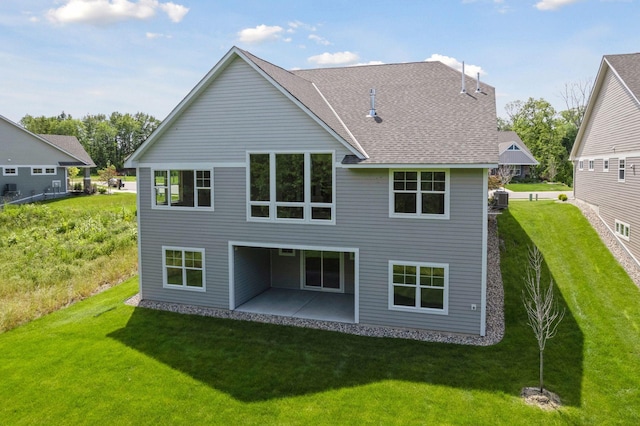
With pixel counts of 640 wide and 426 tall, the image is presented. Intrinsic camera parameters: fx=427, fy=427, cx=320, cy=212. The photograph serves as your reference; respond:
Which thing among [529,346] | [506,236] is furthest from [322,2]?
[529,346]

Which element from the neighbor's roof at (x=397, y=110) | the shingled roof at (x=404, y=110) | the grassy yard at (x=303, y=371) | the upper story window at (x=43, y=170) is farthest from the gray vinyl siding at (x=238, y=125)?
the upper story window at (x=43, y=170)

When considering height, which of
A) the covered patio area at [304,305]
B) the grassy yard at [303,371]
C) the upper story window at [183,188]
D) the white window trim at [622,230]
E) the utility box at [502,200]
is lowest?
the grassy yard at [303,371]

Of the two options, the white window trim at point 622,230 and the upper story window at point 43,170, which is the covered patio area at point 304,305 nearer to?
the white window trim at point 622,230

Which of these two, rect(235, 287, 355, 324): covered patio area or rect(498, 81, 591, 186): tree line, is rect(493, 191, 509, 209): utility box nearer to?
rect(235, 287, 355, 324): covered patio area

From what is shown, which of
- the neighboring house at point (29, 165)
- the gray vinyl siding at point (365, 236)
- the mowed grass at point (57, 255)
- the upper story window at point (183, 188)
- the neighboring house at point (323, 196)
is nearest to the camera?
the gray vinyl siding at point (365, 236)

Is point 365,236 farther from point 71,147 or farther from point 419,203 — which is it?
point 71,147

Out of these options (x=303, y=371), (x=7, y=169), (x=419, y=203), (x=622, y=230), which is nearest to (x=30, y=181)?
(x=7, y=169)
